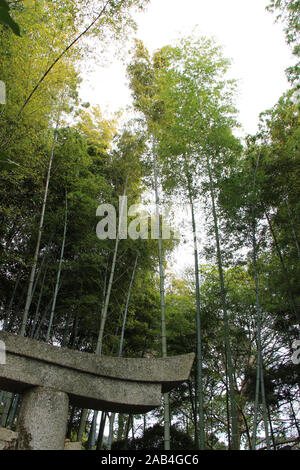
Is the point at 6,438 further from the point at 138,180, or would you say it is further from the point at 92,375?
the point at 138,180

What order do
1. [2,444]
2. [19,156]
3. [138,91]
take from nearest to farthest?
[2,444], [19,156], [138,91]

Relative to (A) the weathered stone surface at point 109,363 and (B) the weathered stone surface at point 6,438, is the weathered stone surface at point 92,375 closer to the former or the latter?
(A) the weathered stone surface at point 109,363

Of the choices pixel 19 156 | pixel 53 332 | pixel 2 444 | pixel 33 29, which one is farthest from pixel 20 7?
pixel 53 332

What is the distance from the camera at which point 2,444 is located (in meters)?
2.79

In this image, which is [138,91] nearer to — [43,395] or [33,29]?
[33,29]

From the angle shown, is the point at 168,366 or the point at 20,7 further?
the point at 20,7

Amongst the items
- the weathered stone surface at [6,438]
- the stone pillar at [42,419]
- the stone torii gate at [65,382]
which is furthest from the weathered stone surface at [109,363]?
the weathered stone surface at [6,438]

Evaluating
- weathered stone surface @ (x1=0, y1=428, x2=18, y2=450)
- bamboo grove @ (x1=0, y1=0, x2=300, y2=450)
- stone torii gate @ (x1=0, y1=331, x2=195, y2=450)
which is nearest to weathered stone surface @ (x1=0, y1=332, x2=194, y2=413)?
stone torii gate @ (x1=0, y1=331, x2=195, y2=450)

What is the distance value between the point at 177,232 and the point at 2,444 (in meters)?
4.81

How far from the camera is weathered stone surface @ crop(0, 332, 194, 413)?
212 centimetres

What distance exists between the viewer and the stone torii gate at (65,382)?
2.05 metres

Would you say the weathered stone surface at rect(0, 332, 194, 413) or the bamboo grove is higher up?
the bamboo grove

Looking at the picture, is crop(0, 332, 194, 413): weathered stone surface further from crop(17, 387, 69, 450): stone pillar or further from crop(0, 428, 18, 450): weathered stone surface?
crop(0, 428, 18, 450): weathered stone surface
